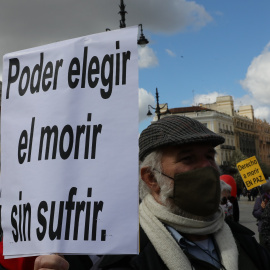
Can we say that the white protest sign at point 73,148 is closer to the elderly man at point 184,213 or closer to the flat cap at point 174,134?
the elderly man at point 184,213

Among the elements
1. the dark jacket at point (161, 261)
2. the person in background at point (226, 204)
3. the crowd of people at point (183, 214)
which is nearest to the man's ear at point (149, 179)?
the crowd of people at point (183, 214)

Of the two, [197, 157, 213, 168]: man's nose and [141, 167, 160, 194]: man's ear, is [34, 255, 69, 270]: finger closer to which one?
[141, 167, 160, 194]: man's ear

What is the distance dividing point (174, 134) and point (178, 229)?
1.41 ft

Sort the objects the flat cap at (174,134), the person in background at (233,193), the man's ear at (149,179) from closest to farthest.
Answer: the flat cap at (174,134) → the man's ear at (149,179) → the person in background at (233,193)

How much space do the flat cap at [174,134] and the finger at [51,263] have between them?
2.21 feet

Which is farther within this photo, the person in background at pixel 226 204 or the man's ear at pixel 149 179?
the person in background at pixel 226 204

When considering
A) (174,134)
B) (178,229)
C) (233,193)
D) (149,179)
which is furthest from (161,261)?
(233,193)

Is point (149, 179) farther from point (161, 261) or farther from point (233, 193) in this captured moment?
point (233, 193)

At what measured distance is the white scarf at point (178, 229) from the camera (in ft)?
5.92

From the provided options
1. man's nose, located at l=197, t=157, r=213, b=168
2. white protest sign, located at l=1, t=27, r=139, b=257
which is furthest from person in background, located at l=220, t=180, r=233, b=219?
white protest sign, located at l=1, t=27, r=139, b=257

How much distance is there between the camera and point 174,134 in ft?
6.46

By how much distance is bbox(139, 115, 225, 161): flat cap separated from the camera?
1.94 meters

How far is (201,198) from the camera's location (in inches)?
76.0

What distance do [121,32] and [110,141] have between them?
454mm
